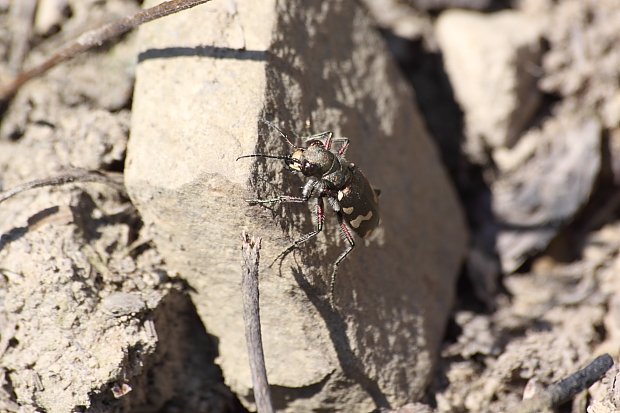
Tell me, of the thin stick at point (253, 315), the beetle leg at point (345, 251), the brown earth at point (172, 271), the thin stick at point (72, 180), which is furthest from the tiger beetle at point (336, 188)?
the thin stick at point (72, 180)

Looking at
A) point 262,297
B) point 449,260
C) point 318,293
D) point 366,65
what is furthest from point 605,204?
point 262,297

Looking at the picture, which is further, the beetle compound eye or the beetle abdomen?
the beetle abdomen

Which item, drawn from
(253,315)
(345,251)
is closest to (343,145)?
(345,251)

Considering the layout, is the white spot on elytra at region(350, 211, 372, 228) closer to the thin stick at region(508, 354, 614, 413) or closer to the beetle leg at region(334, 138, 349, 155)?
the beetle leg at region(334, 138, 349, 155)

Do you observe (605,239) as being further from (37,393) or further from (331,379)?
(37,393)

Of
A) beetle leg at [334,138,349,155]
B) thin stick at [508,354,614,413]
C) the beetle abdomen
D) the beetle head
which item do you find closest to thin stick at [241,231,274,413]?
the beetle head
